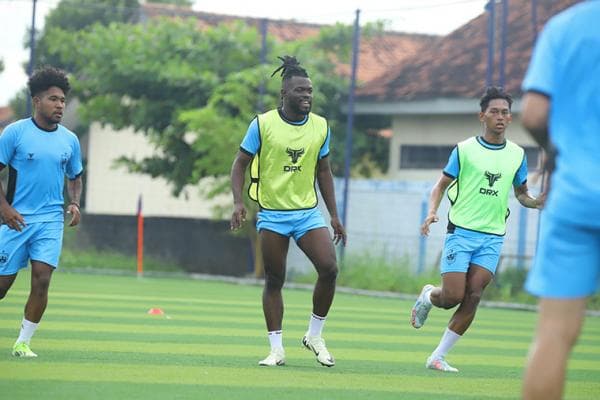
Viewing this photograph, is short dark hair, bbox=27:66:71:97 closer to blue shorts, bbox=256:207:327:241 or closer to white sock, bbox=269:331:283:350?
blue shorts, bbox=256:207:327:241

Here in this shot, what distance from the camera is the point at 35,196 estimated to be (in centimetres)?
1026

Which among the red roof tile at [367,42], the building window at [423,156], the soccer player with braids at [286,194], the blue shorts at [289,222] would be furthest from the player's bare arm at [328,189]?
the red roof tile at [367,42]

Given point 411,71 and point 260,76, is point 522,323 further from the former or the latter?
point 411,71

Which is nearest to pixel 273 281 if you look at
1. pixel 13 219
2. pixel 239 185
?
pixel 239 185

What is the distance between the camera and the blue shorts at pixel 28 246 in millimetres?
10141

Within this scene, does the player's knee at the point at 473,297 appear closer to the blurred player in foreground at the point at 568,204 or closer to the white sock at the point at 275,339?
the white sock at the point at 275,339

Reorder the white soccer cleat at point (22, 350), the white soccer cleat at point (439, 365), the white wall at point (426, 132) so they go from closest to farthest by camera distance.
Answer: the white soccer cleat at point (22, 350)
the white soccer cleat at point (439, 365)
the white wall at point (426, 132)

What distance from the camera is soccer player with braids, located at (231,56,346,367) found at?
10.3 m

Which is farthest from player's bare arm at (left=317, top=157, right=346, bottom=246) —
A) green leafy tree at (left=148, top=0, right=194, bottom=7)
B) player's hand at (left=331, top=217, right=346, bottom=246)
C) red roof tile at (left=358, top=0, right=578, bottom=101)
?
green leafy tree at (left=148, top=0, right=194, bottom=7)

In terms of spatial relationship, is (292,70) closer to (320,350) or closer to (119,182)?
(320,350)

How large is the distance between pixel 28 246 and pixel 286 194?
2.04 m

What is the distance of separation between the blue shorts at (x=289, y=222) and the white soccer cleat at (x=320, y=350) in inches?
32.7

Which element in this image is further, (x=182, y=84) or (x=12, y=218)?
(x=182, y=84)

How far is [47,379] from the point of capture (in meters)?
8.74
